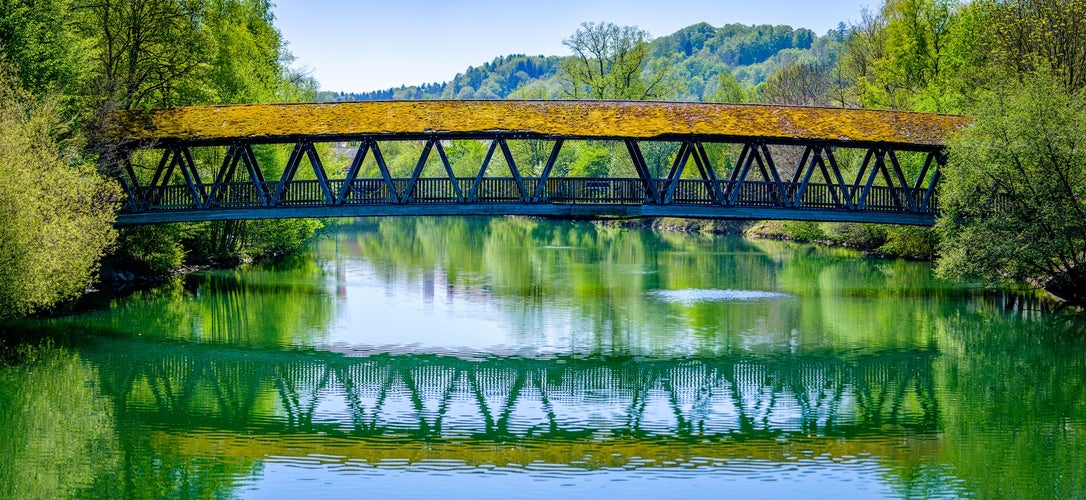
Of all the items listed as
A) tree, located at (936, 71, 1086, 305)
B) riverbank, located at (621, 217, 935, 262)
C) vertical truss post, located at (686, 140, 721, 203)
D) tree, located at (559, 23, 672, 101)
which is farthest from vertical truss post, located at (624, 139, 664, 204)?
tree, located at (559, 23, 672, 101)

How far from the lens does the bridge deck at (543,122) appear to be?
30.8 m

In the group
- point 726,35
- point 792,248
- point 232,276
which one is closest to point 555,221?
point 792,248

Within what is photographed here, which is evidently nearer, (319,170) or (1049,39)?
(319,170)

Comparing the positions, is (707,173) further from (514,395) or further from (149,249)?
(149,249)

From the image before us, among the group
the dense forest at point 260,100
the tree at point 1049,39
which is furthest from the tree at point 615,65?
the tree at point 1049,39

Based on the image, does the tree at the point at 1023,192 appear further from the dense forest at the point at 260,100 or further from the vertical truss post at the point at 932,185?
the vertical truss post at the point at 932,185

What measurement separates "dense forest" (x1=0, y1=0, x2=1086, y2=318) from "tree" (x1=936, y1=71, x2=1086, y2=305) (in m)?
A: 0.04

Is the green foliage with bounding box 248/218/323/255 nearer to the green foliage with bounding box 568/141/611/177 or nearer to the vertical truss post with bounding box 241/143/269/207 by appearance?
the vertical truss post with bounding box 241/143/269/207

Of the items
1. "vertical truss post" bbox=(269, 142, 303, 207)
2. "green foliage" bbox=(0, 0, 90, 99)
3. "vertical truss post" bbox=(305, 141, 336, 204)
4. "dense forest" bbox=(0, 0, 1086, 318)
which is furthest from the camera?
"vertical truss post" bbox=(269, 142, 303, 207)

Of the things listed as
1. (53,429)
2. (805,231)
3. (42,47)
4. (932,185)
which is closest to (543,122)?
(932,185)

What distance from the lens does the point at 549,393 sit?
20.0 m

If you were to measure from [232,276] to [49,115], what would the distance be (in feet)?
42.2

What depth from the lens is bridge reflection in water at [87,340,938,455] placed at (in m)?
17.3

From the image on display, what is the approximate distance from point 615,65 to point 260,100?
1199 inches
